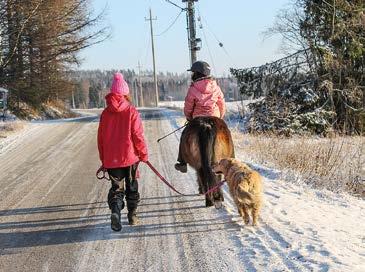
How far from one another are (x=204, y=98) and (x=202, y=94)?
0.22 feet

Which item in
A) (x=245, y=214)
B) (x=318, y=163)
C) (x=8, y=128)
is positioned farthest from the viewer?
(x=8, y=128)

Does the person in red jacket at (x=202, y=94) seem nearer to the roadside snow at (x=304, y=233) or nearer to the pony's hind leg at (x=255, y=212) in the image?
the roadside snow at (x=304, y=233)

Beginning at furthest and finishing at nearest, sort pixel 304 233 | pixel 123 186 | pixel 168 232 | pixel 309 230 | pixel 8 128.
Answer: pixel 8 128 → pixel 123 186 → pixel 168 232 → pixel 309 230 → pixel 304 233

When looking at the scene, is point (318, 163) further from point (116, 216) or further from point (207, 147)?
point (116, 216)

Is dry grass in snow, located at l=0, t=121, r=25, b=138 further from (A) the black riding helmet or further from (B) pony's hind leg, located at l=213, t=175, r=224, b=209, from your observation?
(B) pony's hind leg, located at l=213, t=175, r=224, b=209

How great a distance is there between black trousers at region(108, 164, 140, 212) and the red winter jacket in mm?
149

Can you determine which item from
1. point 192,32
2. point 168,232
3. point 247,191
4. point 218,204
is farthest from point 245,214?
point 192,32

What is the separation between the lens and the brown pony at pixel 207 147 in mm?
6988

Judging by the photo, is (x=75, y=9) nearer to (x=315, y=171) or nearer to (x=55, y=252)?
(x=315, y=171)

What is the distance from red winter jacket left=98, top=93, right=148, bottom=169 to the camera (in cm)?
622

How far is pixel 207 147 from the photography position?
7004 mm

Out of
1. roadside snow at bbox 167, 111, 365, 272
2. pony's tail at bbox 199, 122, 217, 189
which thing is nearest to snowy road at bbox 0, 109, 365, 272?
roadside snow at bbox 167, 111, 365, 272

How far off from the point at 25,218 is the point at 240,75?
19966mm

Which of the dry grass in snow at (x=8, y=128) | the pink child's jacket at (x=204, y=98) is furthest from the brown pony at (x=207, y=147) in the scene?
the dry grass in snow at (x=8, y=128)
